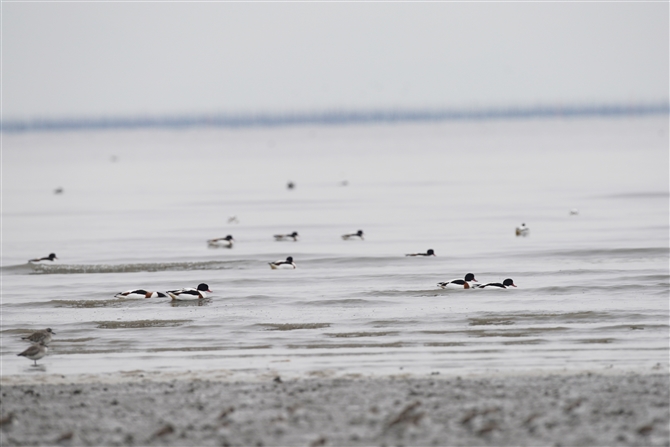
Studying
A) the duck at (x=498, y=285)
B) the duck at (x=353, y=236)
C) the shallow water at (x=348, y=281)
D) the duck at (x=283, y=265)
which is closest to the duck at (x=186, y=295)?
the shallow water at (x=348, y=281)

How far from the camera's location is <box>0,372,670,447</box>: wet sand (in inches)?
400

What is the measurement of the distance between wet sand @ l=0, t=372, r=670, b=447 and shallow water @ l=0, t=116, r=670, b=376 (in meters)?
1.54

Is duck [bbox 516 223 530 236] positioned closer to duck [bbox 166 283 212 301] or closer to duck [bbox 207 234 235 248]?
duck [bbox 207 234 235 248]

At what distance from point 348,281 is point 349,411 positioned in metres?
12.5

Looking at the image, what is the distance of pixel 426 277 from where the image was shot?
2400 cm

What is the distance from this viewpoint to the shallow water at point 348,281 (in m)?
15.4

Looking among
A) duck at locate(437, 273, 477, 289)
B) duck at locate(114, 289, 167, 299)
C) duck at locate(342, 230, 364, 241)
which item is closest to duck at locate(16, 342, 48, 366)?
duck at locate(114, 289, 167, 299)

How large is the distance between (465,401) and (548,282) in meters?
11.6

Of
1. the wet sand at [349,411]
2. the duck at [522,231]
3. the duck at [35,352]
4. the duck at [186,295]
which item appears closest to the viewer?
the wet sand at [349,411]

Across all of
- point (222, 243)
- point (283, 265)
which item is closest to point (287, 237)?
point (222, 243)

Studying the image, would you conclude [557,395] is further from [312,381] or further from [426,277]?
[426,277]

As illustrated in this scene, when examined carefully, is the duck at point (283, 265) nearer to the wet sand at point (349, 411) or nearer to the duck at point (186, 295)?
the duck at point (186, 295)

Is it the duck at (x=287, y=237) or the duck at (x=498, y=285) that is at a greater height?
the duck at (x=287, y=237)

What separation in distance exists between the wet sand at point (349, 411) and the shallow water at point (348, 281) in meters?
1.54
